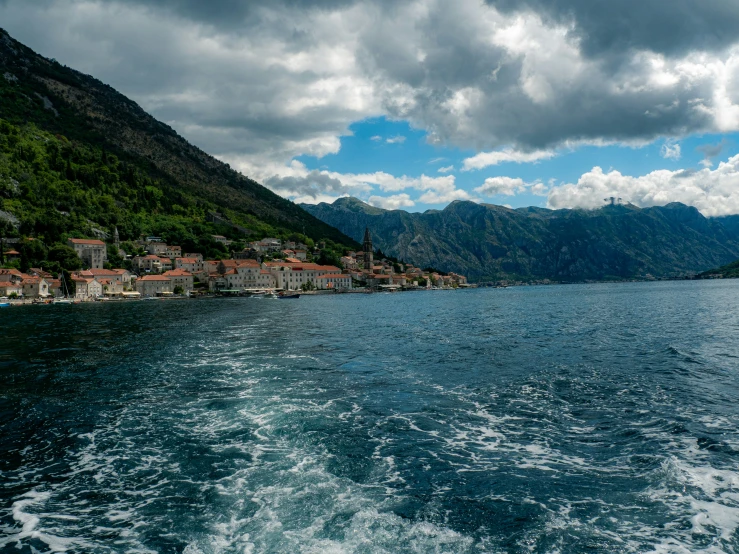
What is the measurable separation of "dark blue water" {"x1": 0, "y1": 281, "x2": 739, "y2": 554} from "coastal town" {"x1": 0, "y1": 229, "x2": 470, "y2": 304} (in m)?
99.3

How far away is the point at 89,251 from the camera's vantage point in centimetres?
13475

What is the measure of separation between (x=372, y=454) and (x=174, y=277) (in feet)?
458

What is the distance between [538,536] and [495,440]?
5.82 metres

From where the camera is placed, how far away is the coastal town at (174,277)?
4427 inches

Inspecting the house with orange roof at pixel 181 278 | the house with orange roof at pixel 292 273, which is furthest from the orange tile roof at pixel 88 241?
the house with orange roof at pixel 292 273

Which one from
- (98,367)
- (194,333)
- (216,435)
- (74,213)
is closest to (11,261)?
(74,213)

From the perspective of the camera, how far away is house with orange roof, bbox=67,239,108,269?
133625 millimetres

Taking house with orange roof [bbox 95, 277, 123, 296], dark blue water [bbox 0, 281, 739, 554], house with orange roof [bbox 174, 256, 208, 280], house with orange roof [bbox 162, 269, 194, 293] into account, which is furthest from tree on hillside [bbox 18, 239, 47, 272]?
dark blue water [bbox 0, 281, 739, 554]

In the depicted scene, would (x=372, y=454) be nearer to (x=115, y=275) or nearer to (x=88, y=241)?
(x=115, y=275)

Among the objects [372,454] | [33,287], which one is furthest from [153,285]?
[372,454]

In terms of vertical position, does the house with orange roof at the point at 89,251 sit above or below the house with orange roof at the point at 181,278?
above

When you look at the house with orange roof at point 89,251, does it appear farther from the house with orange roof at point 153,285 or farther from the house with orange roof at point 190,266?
the house with orange roof at point 190,266

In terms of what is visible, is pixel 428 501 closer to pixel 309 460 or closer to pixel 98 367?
pixel 309 460

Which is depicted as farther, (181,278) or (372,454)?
(181,278)
